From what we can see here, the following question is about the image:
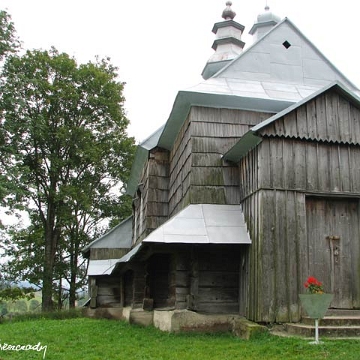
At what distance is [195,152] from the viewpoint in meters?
11.8

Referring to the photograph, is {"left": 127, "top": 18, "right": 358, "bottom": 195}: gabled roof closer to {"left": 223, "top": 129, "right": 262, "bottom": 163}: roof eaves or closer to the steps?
{"left": 223, "top": 129, "right": 262, "bottom": 163}: roof eaves

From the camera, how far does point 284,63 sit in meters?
13.5

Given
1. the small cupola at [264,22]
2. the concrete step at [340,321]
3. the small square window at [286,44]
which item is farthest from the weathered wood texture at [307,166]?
the small cupola at [264,22]

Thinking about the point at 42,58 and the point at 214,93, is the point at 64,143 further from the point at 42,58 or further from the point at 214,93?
the point at 214,93

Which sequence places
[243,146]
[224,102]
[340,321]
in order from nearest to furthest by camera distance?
[340,321] → [243,146] → [224,102]

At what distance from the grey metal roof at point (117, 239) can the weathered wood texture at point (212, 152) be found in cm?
894

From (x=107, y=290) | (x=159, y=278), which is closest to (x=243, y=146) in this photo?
(x=159, y=278)

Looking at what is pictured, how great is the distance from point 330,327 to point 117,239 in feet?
46.8

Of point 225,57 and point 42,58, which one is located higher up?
point 42,58

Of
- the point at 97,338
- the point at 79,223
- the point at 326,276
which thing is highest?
the point at 79,223

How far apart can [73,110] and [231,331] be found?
799 inches

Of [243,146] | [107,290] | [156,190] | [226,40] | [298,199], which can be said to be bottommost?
[107,290]

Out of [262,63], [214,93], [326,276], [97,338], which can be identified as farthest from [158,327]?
[262,63]

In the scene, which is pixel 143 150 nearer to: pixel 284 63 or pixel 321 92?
pixel 284 63
